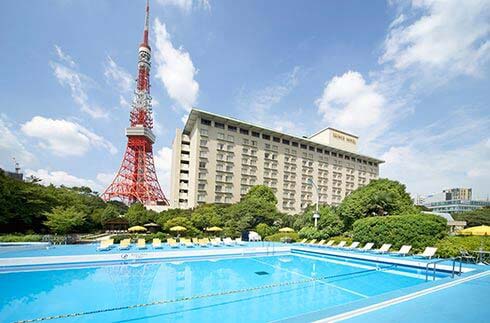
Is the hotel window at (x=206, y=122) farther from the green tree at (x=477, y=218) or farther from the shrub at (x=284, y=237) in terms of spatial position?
the green tree at (x=477, y=218)

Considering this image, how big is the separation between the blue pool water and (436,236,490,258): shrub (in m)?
3.06

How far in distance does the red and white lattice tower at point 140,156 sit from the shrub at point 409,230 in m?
43.0

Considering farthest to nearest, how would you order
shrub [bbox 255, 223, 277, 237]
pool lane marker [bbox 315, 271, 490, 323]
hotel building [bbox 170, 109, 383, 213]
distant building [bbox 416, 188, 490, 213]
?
1. distant building [bbox 416, 188, 490, 213]
2. hotel building [bbox 170, 109, 383, 213]
3. shrub [bbox 255, 223, 277, 237]
4. pool lane marker [bbox 315, 271, 490, 323]

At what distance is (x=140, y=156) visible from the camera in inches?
2219

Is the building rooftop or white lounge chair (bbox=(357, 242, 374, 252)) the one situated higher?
the building rooftop

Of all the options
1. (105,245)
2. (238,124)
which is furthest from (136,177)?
(105,245)

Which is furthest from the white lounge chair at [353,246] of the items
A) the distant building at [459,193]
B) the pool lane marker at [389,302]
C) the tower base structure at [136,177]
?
the distant building at [459,193]

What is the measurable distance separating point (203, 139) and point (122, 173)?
21015mm

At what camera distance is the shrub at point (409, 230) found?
16.4 meters

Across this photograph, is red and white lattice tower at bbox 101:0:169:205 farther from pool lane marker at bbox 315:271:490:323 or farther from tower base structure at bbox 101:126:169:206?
pool lane marker at bbox 315:271:490:323

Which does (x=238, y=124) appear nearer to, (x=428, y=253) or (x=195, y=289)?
(x=428, y=253)

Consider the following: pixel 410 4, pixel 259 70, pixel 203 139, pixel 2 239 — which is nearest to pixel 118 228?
pixel 2 239

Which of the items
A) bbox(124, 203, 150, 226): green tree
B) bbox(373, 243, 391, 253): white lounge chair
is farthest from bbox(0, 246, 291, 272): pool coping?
bbox(124, 203, 150, 226): green tree

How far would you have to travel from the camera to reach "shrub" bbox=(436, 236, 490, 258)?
46.3 ft
